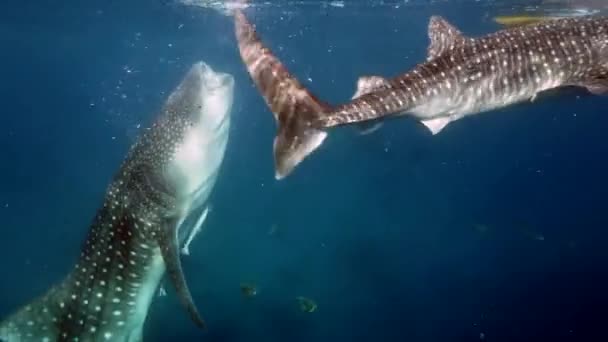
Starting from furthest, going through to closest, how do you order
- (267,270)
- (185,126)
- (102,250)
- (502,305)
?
(267,270) < (502,305) < (185,126) < (102,250)

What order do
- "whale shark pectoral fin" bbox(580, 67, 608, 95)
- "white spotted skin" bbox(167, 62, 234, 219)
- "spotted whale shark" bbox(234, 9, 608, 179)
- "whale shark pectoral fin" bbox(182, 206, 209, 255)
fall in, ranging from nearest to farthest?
"spotted whale shark" bbox(234, 9, 608, 179), "whale shark pectoral fin" bbox(580, 67, 608, 95), "white spotted skin" bbox(167, 62, 234, 219), "whale shark pectoral fin" bbox(182, 206, 209, 255)

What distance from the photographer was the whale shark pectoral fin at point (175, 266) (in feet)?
18.4

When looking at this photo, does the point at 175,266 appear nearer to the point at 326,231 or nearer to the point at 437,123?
the point at 437,123

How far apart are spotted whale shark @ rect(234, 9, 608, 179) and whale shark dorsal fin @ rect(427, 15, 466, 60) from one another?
12 millimetres

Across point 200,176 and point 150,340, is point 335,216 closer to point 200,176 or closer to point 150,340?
point 150,340

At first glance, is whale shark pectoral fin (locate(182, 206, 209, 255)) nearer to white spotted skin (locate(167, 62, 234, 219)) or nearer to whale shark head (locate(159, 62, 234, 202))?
white spotted skin (locate(167, 62, 234, 219))

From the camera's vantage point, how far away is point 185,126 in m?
6.64

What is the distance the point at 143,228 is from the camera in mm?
6191

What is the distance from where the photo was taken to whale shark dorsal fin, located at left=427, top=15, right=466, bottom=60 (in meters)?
5.82

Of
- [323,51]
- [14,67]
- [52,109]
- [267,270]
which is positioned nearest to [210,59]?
[323,51]

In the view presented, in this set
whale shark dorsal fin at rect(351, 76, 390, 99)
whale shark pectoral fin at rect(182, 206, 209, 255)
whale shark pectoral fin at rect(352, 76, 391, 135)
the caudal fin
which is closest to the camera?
the caudal fin

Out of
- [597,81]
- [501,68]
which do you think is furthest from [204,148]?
[597,81]

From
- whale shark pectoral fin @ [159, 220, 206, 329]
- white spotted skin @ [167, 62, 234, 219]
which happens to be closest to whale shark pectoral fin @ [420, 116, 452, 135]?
white spotted skin @ [167, 62, 234, 219]

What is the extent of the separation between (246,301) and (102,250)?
42.6ft
